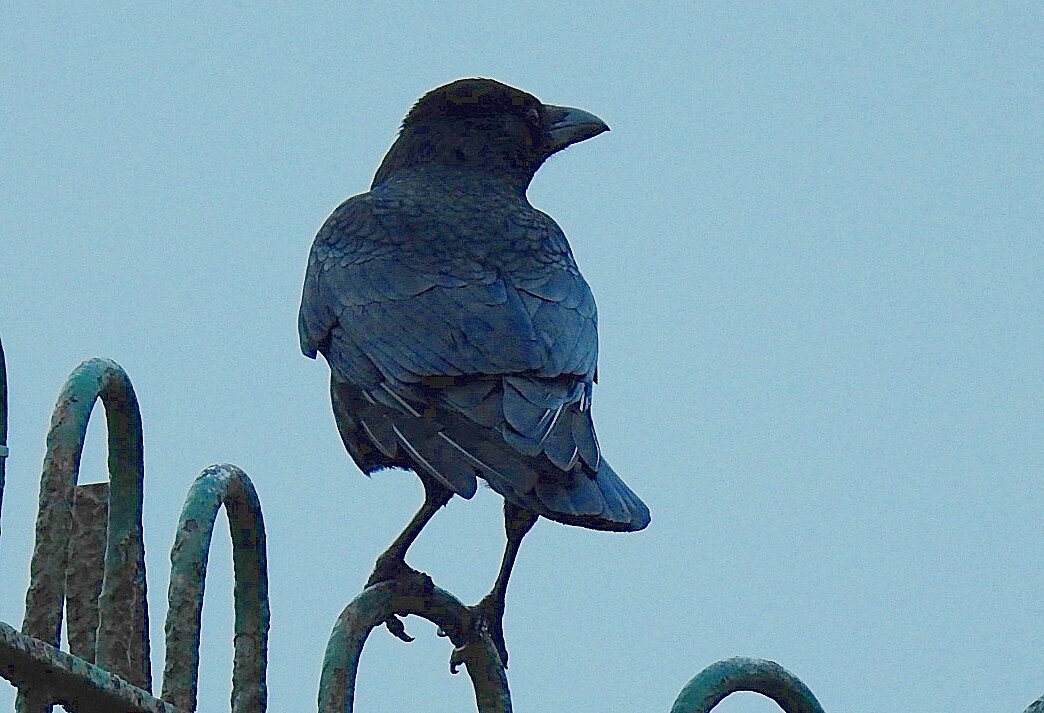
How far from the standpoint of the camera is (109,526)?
8.82ft

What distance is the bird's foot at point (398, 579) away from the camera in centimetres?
411

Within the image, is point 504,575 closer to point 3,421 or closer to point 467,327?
point 467,327

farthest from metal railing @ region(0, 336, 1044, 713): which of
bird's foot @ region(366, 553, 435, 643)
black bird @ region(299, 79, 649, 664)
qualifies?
black bird @ region(299, 79, 649, 664)

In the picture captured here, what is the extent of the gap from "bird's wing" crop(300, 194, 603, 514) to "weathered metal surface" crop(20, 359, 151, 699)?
1.74 meters

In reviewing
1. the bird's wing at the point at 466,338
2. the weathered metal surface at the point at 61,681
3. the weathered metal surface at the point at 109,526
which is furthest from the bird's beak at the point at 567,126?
the weathered metal surface at the point at 61,681

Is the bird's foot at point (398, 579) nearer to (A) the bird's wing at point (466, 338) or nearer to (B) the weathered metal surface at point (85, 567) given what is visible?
(A) the bird's wing at point (466, 338)

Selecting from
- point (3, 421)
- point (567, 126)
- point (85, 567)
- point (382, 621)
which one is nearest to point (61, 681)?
point (3, 421)

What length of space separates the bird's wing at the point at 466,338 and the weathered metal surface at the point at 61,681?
2359 mm

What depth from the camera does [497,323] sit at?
516 centimetres

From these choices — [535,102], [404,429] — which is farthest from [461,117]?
[404,429]

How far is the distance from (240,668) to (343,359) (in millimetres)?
2453

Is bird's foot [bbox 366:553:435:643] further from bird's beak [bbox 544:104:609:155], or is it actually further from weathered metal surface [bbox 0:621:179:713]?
bird's beak [bbox 544:104:609:155]

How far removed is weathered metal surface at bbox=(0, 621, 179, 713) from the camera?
75.4 inches

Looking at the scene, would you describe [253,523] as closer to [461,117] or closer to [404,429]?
[404,429]
